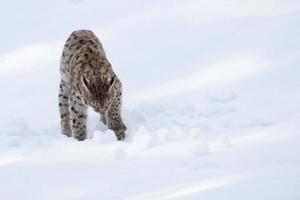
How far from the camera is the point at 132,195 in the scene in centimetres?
698

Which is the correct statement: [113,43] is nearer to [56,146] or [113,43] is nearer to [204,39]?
[204,39]

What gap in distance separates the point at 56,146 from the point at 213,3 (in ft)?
22.2

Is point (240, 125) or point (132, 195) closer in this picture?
point (132, 195)

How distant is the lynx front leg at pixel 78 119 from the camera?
9602 mm

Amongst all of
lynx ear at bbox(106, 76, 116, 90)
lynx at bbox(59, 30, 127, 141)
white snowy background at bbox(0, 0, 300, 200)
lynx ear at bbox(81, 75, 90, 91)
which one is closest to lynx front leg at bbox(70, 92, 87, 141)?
lynx at bbox(59, 30, 127, 141)

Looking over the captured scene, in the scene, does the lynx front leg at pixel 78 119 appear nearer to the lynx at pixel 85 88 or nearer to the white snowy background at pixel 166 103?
the lynx at pixel 85 88

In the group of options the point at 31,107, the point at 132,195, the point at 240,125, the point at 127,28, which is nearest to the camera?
the point at 132,195

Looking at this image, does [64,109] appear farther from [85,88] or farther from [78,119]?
[85,88]

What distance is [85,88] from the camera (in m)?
9.10

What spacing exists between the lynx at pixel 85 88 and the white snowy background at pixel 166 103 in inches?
10.6

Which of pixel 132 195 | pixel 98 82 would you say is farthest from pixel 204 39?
pixel 132 195

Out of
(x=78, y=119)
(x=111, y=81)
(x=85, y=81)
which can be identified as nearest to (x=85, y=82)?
(x=85, y=81)

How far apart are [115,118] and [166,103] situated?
90 cm

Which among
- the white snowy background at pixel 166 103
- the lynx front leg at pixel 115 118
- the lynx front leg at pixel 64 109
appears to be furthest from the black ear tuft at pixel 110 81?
the lynx front leg at pixel 64 109
